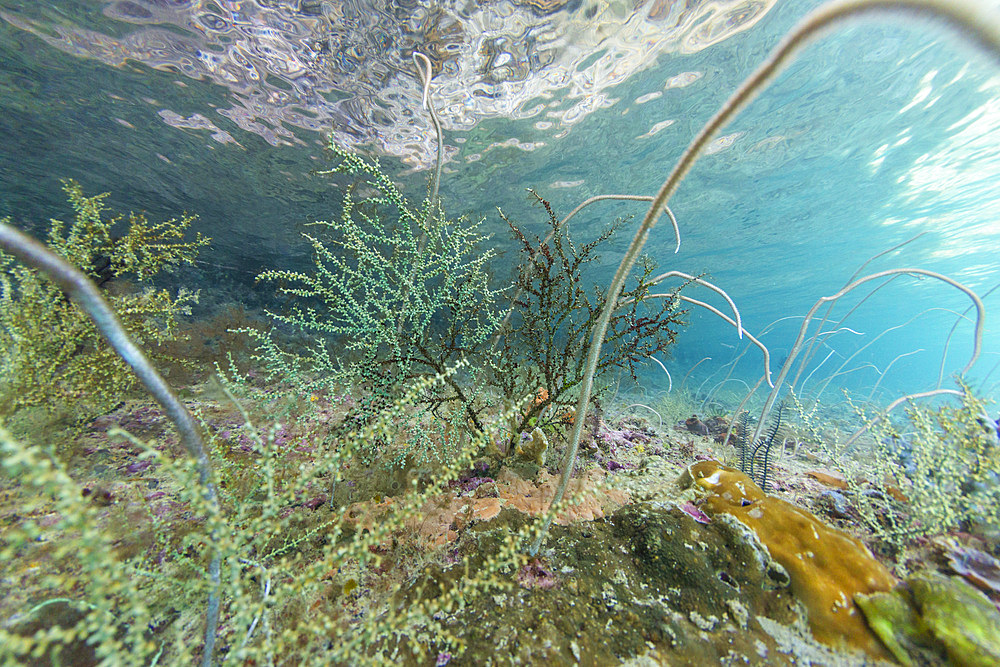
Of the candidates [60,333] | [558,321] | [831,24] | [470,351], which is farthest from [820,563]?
[60,333]

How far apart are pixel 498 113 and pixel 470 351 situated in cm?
823

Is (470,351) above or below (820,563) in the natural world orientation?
above

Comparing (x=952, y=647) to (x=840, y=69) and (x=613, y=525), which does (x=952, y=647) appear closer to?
(x=613, y=525)

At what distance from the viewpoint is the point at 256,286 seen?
16.4 m

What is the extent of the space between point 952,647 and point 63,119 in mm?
18382

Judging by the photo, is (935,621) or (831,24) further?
(935,621)

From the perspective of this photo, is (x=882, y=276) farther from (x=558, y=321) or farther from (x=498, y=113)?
(x=498, y=113)

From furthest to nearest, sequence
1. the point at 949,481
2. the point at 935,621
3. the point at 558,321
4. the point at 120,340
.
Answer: the point at 558,321, the point at 949,481, the point at 935,621, the point at 120,340

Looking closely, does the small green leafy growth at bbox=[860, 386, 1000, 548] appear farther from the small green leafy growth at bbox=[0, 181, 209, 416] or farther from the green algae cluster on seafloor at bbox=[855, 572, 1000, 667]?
the small green leafy growth at bbox=[0, 181, 209, 416]

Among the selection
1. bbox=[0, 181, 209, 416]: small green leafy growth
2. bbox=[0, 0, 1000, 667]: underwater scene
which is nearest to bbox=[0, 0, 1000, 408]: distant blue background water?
bbox=[0, 0, 1000, 667]: underwater scene

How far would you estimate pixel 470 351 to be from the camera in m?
2.80

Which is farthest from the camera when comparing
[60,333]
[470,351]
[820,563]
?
[60,333]

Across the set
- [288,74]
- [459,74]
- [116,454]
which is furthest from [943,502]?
[288,74]

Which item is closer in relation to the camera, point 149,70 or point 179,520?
point 179,520
